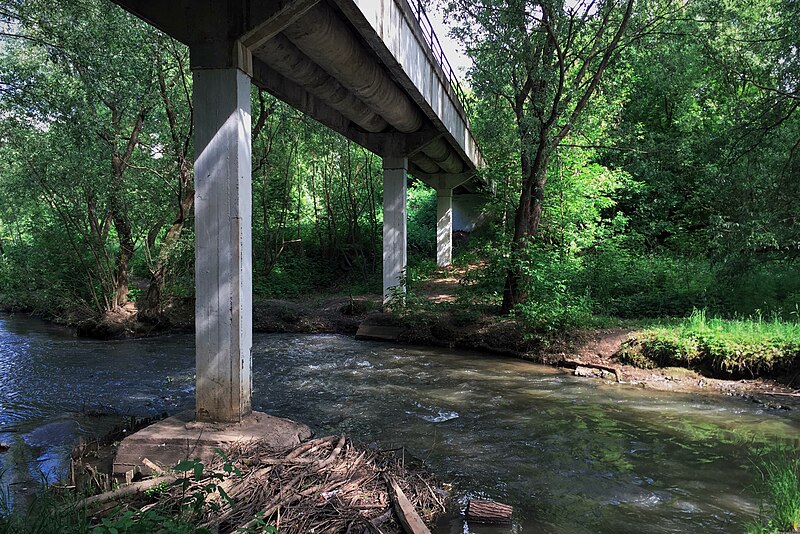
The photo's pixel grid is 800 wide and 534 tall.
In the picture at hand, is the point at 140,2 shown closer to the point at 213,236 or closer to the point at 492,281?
the point at 213,236

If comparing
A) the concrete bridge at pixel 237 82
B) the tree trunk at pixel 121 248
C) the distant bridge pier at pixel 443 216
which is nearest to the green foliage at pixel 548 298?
the concrete bridge at pixel 237 82

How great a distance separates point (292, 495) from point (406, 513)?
90cm

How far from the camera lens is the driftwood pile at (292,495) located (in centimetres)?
409

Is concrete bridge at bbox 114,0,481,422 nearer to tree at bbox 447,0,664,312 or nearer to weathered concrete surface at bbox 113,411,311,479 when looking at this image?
weathered concrete surface at bbox 113,411,311,479

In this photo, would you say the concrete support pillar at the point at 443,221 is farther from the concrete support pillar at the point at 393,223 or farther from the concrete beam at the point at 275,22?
the concrete beam at the point at 275,22

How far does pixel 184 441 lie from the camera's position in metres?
5.43

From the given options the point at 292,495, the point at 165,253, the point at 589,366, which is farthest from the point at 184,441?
the point at 165,253

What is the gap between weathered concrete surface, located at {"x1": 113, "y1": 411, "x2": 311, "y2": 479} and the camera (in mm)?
5352

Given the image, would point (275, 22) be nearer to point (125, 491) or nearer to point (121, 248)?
point (125, 491)

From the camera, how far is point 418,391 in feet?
31.8

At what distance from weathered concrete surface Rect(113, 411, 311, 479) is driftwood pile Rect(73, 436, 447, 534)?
284mm

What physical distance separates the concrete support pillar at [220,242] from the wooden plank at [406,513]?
207cm

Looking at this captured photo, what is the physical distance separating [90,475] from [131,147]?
41.8 feet

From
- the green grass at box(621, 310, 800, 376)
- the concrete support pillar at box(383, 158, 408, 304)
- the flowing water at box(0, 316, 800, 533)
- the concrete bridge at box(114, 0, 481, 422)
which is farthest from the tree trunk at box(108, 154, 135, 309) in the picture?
the green grass at box(621, 310, 800, 376)
